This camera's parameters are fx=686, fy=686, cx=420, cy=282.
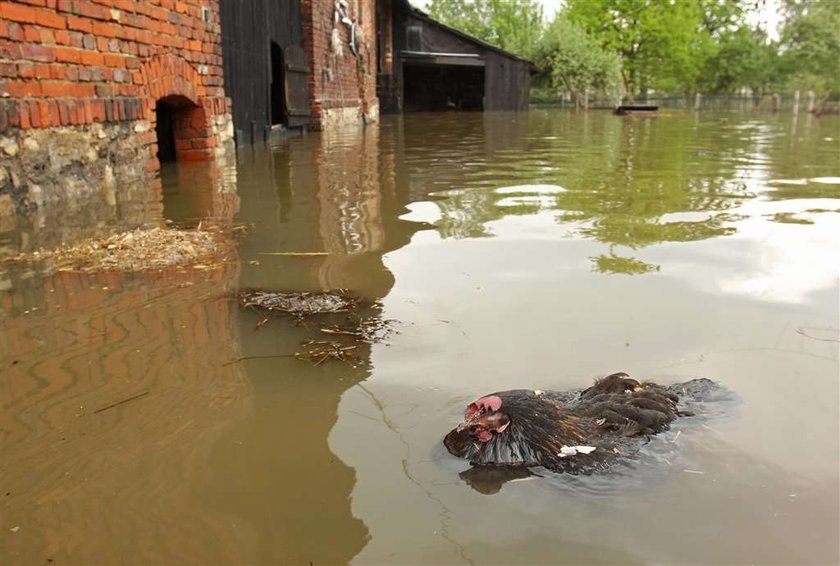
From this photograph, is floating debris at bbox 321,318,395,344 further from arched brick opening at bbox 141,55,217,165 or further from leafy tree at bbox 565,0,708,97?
leafy tree at bbox 565,0,708,97

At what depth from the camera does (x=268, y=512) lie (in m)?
1.68

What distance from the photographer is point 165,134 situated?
802 centimetres

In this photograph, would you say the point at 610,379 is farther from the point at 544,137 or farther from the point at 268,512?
the point at 544,137

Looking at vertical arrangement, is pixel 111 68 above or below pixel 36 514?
A: above

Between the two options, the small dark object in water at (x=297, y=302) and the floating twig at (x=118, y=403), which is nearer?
the floating twig at (x=118, y=403)

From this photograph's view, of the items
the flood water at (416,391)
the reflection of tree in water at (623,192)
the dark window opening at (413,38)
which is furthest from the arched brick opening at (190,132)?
the dark window opening at (413,38)

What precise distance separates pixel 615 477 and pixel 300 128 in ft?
38.9

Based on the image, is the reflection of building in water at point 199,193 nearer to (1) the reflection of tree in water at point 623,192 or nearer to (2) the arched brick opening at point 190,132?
(2) the arched brick opening at point 190,132

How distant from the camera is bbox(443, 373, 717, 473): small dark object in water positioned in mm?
1895

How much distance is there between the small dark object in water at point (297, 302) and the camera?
10.2 feet

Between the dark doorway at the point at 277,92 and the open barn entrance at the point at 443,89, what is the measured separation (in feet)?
Result: 65.5


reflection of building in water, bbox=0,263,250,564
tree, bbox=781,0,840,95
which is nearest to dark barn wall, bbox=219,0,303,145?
reflection of building in water, bbox=0,263,250,564

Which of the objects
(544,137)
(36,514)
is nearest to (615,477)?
(36,514)

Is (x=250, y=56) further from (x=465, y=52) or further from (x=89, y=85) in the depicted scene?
(x=465, y=52)
